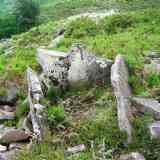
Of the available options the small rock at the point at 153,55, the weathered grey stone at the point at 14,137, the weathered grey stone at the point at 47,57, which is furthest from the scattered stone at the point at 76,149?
the small rock at the point at 153,55

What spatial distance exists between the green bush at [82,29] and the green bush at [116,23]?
1.60 ft

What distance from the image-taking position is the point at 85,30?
74.6 ft

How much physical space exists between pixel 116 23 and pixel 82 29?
1.99 m

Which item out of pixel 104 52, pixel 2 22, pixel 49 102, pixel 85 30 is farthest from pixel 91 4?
pixel 49 102

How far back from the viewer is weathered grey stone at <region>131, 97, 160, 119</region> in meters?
9.35

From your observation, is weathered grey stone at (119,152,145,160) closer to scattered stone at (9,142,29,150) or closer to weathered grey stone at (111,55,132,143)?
weathered grey stone at (111,55,132,143)

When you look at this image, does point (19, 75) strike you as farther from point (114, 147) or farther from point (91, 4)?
point (91, 4)

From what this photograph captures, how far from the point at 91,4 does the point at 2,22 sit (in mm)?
9484

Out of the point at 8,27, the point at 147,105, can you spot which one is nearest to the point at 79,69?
the point at 147,105

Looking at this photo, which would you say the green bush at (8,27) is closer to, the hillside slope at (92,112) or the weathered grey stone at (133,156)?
the hillside slope at (92,112)

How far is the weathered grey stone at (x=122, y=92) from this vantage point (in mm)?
8992

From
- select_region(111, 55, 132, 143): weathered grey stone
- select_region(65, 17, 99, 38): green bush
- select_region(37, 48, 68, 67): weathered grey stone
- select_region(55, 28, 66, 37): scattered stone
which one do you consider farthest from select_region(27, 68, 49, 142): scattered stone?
select_region(55, 28, 66, 37): scattered stone

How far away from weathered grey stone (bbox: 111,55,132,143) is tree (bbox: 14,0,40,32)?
38.1 meters

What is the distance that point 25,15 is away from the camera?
5041 centimetres
